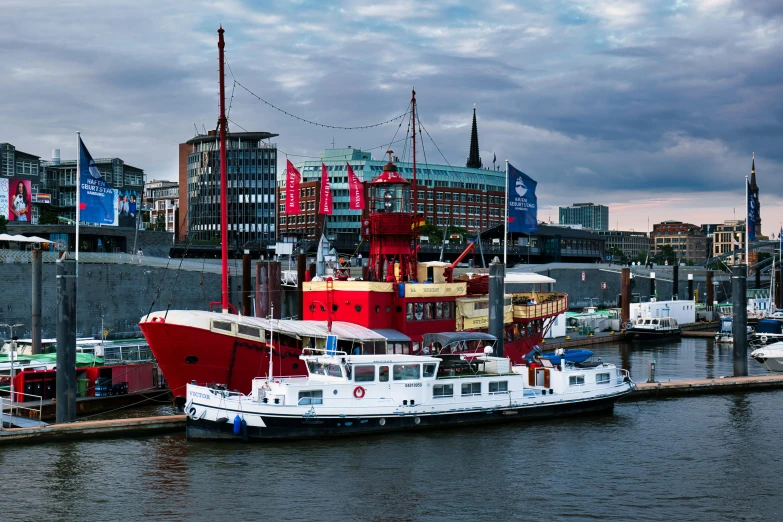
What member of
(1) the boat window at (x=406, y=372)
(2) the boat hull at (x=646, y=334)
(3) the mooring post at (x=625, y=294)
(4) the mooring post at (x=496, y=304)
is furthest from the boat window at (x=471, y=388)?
(3) the mooring post at (x=625, y=294)

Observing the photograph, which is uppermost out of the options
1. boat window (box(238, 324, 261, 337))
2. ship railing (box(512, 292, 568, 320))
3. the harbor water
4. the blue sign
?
ship railing (box(512, 292, 568, 320))

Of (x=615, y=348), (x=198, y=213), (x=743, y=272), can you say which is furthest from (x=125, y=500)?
(x=198, y=213)

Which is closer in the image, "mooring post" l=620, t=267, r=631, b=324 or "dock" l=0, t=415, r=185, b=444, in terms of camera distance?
"dock" l=0, t=415, r=185, b=444

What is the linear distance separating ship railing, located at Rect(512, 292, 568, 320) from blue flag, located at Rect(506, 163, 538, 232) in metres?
5.11

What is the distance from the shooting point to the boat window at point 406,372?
124ft

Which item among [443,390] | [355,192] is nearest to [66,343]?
[443,390]

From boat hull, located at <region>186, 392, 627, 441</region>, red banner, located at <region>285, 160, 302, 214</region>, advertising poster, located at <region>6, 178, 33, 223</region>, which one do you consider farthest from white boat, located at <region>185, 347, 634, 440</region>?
advertising poster, located at <region>6, 178, 33, 223</region>

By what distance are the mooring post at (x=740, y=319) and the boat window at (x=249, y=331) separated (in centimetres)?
2974

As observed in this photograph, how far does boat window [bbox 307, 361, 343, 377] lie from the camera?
37.2 metres

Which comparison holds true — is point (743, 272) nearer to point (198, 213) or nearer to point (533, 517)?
point (533, 517)

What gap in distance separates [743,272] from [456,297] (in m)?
18.7

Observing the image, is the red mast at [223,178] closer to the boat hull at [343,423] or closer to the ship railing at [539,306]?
the boat hull at [343,423]

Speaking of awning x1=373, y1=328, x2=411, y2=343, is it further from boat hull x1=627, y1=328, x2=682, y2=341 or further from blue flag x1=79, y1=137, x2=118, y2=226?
boat hull x1=627, y1=328, x2=682, y2=341

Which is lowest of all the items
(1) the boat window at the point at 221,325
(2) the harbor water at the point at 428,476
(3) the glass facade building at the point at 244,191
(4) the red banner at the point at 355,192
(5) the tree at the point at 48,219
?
(2) the harbor water at the point at 428,476
